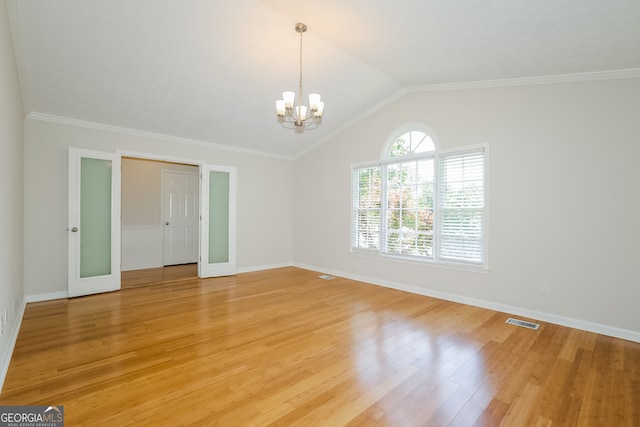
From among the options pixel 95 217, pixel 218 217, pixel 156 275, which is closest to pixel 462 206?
pixel 218 217

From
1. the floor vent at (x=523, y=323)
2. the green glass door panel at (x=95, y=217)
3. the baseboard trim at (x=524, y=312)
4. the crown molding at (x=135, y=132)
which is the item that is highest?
the crown molding at (x=135, y=132)

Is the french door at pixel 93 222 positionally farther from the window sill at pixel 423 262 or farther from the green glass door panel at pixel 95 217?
the window sill at pixel 423 262

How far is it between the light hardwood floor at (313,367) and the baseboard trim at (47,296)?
252 mm

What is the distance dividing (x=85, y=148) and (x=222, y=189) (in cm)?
228

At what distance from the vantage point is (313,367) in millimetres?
2545

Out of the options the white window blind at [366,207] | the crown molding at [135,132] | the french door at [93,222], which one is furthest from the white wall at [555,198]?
the french door at [93,222]

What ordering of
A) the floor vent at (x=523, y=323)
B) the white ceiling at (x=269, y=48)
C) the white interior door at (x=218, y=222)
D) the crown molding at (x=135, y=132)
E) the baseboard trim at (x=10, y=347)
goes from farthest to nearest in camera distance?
the white interior door at (x=218, y=222)
the crown molding at (x=135, y=132)
the floor vent at (x=523, y=323)
the white ceiling at (x=269, y=48)
the baseboard trim at (x=10, y=347)

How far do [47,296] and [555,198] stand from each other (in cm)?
707

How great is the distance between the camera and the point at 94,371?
2.43 meters

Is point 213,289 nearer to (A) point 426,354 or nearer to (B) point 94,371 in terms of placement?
(B) point 94,371

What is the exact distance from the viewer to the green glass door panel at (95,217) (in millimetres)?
4574

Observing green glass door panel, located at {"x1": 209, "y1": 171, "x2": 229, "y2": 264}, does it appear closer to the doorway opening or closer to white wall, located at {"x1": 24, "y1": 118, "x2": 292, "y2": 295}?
white wall, located at {"x1": 24, "y1": 118, "x2": 292, "y2": 295}

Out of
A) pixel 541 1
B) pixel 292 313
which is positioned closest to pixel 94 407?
pixel 292 313

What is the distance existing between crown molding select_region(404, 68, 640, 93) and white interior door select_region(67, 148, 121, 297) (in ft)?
17.2
